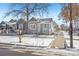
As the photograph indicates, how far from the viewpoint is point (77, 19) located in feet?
7.23

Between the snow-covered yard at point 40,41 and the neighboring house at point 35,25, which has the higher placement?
the neighboring house at point 35,25

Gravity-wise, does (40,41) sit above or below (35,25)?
below

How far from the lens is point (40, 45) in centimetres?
223

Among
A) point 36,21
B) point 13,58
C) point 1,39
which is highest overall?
point 36,21

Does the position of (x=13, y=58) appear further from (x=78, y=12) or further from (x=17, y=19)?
(x=78, y=12)

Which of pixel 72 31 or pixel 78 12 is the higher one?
pixel 78 12

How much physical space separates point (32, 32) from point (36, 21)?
9 centimetres

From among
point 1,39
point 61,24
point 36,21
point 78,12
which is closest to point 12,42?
point 1,39

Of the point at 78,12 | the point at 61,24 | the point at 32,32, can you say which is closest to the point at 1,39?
the point at 32,32

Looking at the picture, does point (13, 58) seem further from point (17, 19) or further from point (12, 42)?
point (17, 19)

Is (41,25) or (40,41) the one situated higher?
(41,25)

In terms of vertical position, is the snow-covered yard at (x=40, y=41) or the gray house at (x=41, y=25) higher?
the gray house at (x=41, y=25)

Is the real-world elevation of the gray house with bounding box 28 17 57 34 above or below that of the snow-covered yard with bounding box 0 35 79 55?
above

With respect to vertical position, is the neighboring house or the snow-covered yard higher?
the neighboring house
